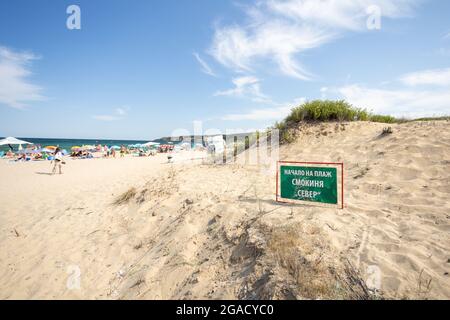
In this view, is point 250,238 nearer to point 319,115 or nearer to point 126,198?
point 126,198

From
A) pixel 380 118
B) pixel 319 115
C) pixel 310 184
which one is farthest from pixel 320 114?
pixel 310 184


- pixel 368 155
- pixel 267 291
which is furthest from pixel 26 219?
pixel 368 155

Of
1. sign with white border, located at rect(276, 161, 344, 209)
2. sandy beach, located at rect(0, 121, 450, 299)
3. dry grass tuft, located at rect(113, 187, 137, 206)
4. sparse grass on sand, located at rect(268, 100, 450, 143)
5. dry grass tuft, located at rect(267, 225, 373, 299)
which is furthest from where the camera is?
sparse grass on sand, located at rect(268, 100, 450, 143)

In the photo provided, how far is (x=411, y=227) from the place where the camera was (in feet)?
12.1

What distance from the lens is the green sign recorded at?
461 cm

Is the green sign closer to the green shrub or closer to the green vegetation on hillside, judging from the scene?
the green vegetation on hillside

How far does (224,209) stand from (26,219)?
6.51 m

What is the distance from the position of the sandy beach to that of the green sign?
14.3 inches

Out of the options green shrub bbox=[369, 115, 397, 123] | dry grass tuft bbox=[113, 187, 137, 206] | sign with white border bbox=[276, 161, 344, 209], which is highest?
green shrub bbox=[369, 115, 397, 123]

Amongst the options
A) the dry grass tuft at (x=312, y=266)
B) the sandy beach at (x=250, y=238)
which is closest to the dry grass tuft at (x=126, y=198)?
the sandy beach at (x=250, y=238)

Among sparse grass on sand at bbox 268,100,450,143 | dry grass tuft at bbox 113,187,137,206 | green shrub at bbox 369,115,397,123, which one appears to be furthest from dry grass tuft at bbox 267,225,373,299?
green shrub at bbox 369,115,397,123

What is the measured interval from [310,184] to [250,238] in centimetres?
186

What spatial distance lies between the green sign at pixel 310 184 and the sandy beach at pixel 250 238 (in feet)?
1.19

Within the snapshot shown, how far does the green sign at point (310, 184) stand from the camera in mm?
4605
